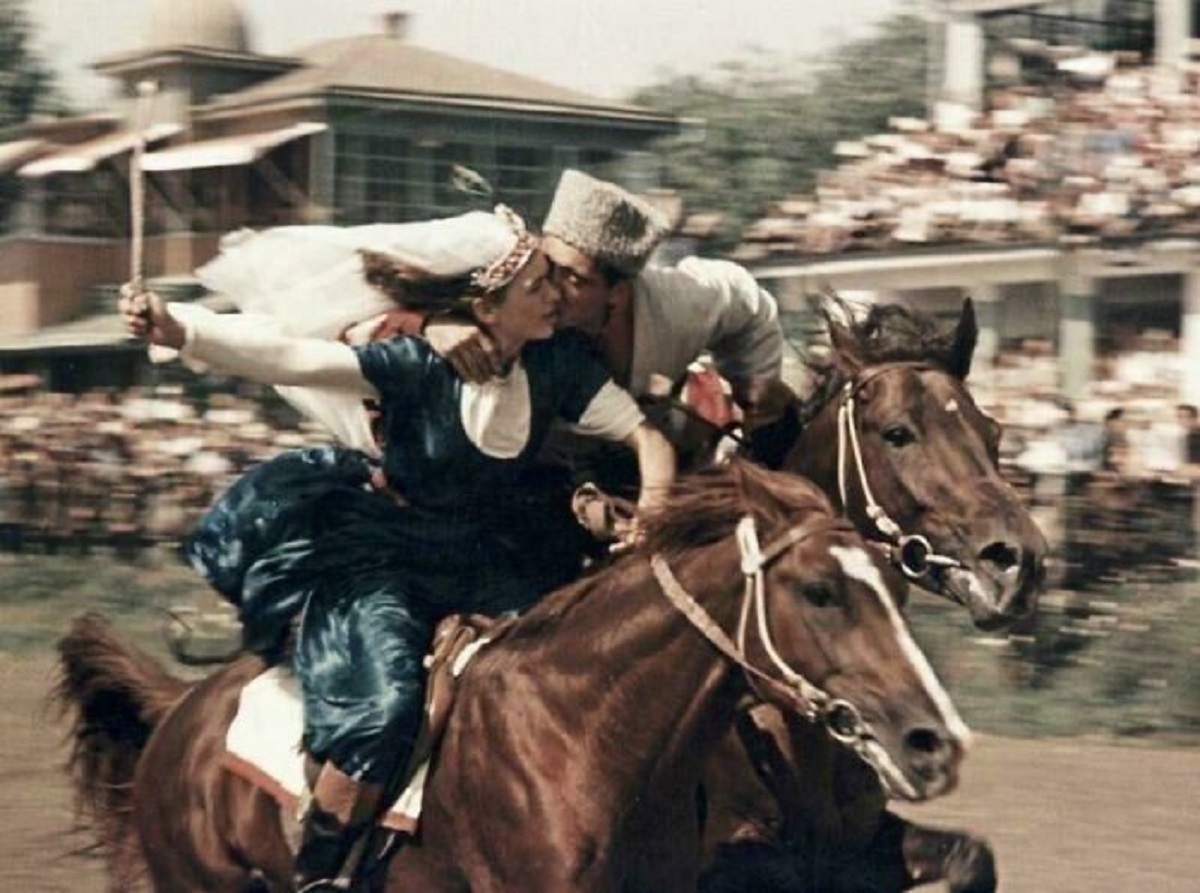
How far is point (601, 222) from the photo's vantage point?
671 centimetres

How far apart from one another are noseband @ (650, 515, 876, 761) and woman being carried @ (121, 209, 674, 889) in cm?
37

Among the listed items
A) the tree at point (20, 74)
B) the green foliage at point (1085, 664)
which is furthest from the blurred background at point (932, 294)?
the tree at point (20, 74)

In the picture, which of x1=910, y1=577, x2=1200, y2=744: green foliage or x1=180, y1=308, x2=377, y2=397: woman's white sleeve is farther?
x1=910, y1=577, x2=1200, y2=744: green foliage

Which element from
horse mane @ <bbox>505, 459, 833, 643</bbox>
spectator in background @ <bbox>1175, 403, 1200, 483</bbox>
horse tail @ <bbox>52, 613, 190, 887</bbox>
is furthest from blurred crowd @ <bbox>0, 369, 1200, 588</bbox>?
horse mane @ <bbox>505, 459, 833, 643</bbox>

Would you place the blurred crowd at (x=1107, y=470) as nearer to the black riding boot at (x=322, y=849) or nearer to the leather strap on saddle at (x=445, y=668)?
the leather strap on saddle at (x=445, y=668)

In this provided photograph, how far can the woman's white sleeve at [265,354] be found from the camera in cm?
626

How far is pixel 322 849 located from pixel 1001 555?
164 cm

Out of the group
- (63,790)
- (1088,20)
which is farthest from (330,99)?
(63,790)

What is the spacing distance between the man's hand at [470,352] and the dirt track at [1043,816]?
2198 millimetres

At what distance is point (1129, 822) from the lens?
34.9ft

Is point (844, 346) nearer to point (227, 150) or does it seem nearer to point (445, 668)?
point (445, 668)

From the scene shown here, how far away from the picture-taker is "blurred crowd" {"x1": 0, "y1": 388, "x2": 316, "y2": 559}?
1911cm

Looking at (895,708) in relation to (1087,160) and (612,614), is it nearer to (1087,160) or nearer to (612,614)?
(612,614)

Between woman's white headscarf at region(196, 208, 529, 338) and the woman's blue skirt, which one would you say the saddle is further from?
woman's white headscarf at region(196, 208, 529, 338)
